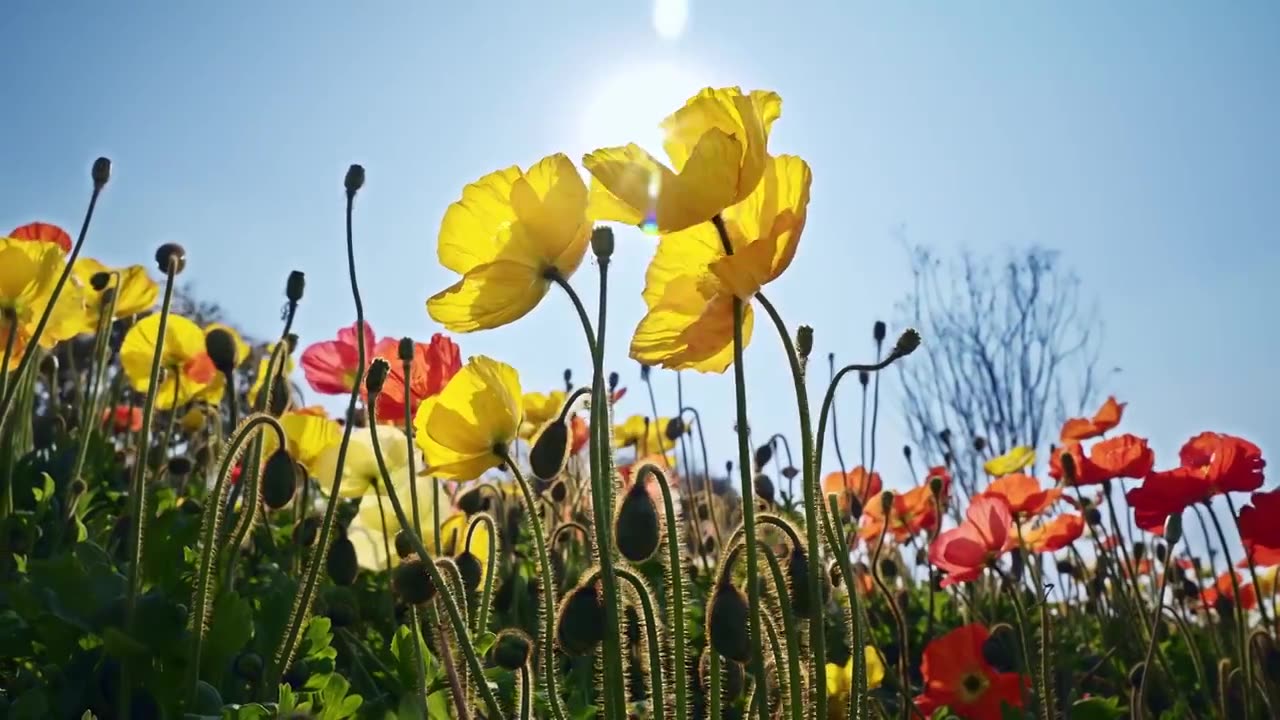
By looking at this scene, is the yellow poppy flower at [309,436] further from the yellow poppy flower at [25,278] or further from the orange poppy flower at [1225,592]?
the orange poppy flower at [1225,592]

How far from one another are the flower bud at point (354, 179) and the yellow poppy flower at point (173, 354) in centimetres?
122

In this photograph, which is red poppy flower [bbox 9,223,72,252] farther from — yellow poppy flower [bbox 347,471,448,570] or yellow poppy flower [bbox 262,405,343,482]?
yellow poppy flower [bbox 347,471,448,570]

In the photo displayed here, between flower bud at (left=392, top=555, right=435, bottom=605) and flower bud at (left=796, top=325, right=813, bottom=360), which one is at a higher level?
flower bud at (left=796, top=325, right=813, bottom=360)

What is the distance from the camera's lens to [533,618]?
7.47 feet

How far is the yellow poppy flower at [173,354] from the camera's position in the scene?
2.42 meters

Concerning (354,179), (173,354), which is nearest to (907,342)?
(354,179)

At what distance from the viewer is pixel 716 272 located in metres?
0.96

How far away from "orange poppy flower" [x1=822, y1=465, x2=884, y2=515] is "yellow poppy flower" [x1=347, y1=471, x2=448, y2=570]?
0.95 meters

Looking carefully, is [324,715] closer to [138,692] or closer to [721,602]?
[138,692]

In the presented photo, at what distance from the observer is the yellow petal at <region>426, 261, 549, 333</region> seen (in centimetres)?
114

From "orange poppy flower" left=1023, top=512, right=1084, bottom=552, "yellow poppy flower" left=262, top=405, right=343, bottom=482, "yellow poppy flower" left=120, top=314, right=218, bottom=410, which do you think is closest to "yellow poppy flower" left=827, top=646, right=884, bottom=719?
"orange poppy flower" left=1023, top=512, right=1084, bottom=552

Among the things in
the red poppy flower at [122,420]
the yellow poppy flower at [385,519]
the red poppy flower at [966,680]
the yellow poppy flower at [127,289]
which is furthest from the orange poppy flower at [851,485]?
the red poppy flower at [122,420]

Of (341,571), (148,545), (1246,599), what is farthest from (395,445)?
(1246,599)

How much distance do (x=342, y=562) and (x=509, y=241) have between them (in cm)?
59
